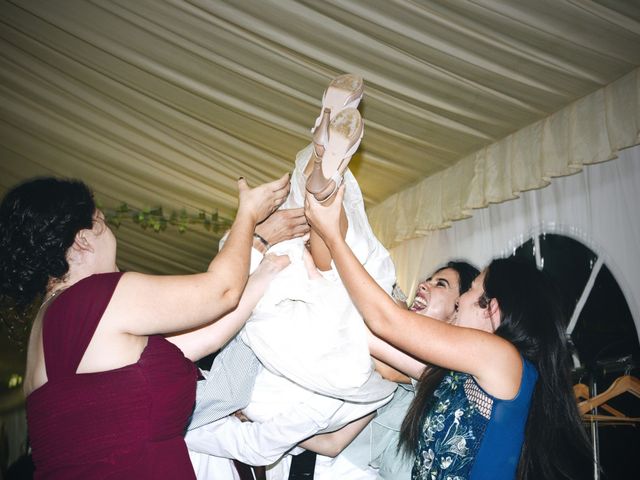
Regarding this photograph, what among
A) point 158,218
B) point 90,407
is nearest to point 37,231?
point 90,407

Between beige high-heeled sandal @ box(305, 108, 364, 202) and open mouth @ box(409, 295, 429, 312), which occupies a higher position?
beige high-heeled sandal @ box(305, 108, 364, 202)

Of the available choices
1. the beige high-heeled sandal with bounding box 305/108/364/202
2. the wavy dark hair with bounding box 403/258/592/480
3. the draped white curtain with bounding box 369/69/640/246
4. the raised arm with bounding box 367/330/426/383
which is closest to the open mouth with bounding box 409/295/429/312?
the raised arm with bounding box 367/330/426/383

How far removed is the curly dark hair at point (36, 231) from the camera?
1195mm

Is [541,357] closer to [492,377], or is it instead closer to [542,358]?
[542,358]

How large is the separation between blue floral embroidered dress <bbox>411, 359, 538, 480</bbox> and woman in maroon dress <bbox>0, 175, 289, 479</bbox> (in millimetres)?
605

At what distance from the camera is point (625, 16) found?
2.20 meters

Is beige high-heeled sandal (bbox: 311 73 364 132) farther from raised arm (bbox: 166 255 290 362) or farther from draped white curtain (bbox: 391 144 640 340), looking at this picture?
draped white curtain (bbox: 391 144 640 340)

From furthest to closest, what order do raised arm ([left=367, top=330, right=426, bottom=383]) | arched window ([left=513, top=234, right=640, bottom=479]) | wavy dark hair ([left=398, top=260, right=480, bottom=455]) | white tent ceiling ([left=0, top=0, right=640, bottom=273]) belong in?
1. arched window ([left=513, top=234, right=640, bottom=479])
2. white tent ceiling ([left=0, top=0, right=640, bottom=273])
3. raised arm ([left=367, top=330, right=426, bottom=383])
4. wavy dark hair ([left=398, top=260, right=480, bottom=455])

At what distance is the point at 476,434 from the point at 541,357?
26 cm

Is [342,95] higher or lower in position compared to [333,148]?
higher

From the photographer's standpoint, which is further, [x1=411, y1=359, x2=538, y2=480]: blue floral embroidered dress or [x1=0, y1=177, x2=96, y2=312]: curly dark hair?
[x1=411, y1=359, x2=538, y2=480]: blue floral embroidered dress

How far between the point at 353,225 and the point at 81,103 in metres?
2.61

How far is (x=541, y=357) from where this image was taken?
56.2 inches

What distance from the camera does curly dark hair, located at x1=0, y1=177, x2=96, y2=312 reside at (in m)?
1.20
